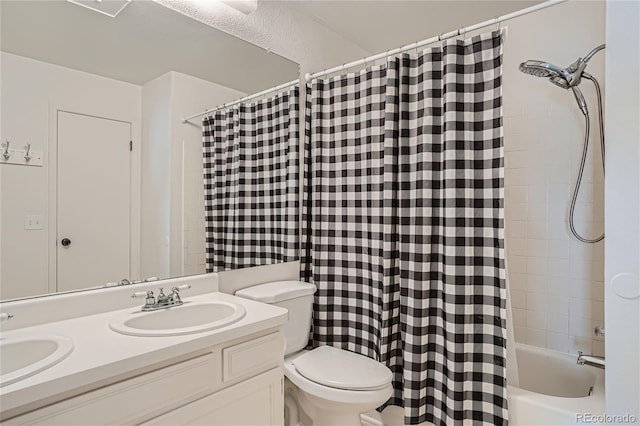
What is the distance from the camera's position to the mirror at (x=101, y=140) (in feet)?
3.99

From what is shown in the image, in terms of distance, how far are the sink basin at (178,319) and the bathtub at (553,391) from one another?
1247 millimetres

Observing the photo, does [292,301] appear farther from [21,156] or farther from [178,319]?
[21,156]

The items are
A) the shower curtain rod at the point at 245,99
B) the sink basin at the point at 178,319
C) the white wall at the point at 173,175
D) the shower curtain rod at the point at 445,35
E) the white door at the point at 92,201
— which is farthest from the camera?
the shower curtain rod at the point at 245,99

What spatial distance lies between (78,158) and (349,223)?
1.32 m

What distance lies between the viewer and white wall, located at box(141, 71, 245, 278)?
153 cm

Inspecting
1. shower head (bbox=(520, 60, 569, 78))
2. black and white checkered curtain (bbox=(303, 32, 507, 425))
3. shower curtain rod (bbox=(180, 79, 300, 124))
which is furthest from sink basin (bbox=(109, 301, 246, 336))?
shower head (bbox=(520, 60, 569, 78))

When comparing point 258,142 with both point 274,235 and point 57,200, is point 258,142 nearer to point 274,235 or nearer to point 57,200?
point 274,235

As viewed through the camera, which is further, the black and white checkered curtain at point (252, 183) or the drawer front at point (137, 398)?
the black and white checkered curtain at point (252, 183)

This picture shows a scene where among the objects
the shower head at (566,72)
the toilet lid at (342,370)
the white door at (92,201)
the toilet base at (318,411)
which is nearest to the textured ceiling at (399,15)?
the shower head at (566,72)

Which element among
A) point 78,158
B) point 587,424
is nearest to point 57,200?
point 78,158

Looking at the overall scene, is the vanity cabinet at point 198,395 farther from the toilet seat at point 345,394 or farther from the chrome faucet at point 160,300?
the chrome faucet at point 160,300

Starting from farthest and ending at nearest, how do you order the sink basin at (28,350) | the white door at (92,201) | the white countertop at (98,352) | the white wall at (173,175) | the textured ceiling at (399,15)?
the textured ceiling at (399,15)
the white wall at (173,175)
the white door at (92,201)
the sink basin at (28,350)
the white countertop at (98,352)
